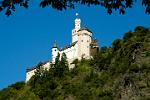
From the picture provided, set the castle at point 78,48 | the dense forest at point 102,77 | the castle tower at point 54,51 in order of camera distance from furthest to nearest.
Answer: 1. the castle tower at point 54,51
2. the castle at point 78,48
3. the dense forest at point 102,77

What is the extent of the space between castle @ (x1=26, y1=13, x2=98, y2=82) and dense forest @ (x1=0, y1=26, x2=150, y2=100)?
6.23 feet

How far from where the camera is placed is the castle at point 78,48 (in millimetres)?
99938

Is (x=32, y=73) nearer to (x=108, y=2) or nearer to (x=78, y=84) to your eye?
(x=78, y=84)

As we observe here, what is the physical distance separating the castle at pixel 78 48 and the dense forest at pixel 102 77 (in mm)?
1898

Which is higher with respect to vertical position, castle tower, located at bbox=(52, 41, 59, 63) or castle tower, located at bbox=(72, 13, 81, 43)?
castle tower, located at bbox=(72, 13, 81, 43)

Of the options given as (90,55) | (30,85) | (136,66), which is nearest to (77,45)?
(90,55)

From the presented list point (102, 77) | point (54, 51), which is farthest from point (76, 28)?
point (102, 77)

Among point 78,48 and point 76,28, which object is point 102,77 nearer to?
point 78,48

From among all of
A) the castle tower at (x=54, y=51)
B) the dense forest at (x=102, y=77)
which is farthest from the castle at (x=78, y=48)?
the dense forest at (x=102, y=77)

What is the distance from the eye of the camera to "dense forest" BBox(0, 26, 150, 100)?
77188mm

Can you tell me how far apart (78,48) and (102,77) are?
1618cm

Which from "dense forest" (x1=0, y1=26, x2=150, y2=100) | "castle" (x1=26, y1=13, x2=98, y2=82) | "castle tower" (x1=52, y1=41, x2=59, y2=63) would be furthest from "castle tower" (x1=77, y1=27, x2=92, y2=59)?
"castle tower" (x1=52, y1=41, x2=59, y2=63)

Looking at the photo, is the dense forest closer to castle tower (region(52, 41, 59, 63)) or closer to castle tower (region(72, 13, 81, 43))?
castle tower (region(52, 41, 59, 63))

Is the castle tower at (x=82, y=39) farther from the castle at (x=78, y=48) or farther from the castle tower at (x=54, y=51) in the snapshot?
the castle tower at (x=54, y=51)
